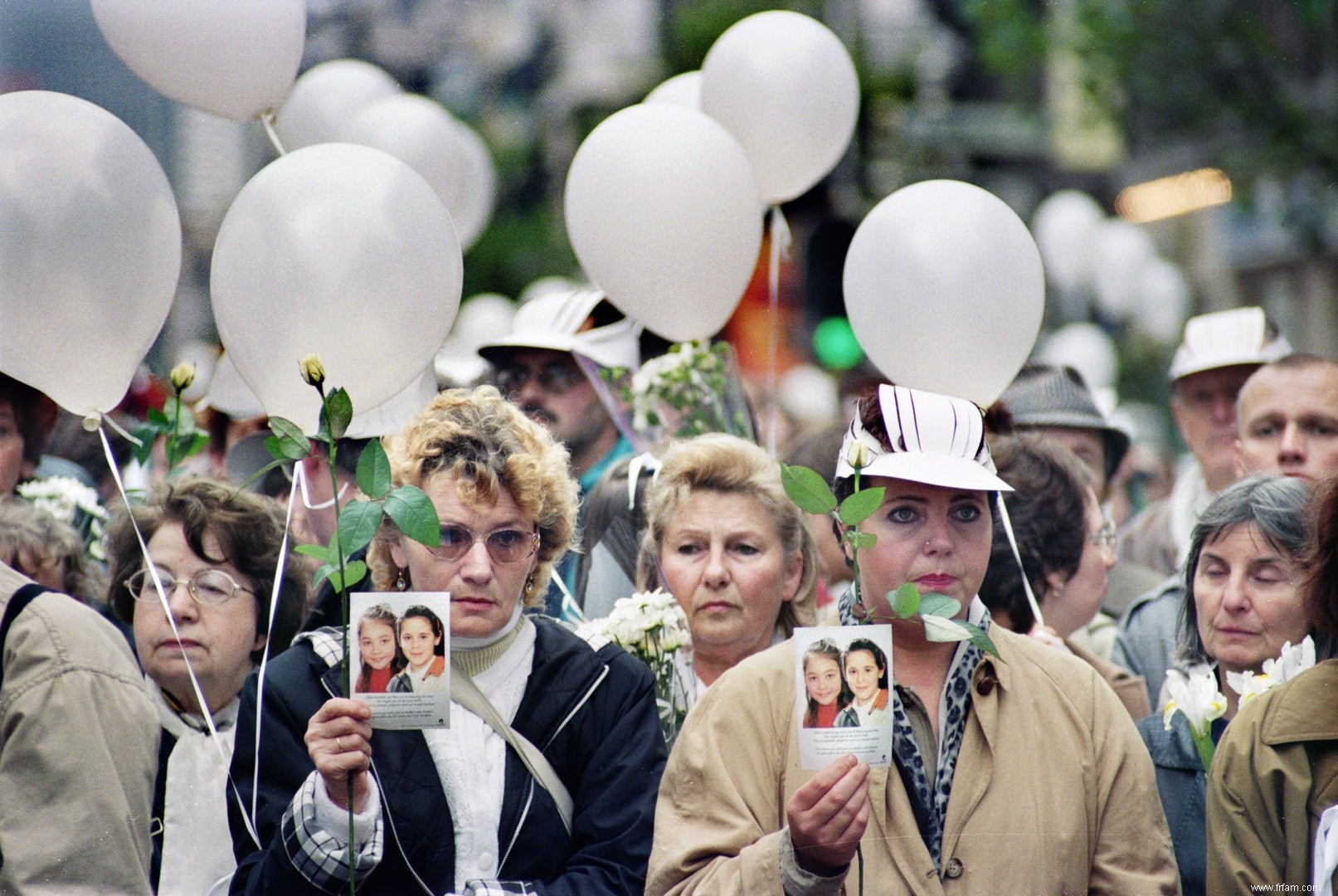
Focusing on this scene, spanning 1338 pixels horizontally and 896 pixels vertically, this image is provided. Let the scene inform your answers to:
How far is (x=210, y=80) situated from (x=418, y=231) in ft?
3.60

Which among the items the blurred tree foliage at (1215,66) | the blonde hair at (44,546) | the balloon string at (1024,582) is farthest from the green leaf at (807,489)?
the blurred tree foliage at (1215,66)

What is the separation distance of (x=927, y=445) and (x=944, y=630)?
43 centimetres

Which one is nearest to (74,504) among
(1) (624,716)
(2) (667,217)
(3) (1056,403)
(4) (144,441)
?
(4) (144,441)

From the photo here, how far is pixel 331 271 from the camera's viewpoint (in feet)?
11.3

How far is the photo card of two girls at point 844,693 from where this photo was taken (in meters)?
2.85

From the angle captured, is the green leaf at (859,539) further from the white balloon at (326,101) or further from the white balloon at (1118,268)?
the white balloon at (1118,268)

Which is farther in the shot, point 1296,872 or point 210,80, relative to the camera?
point 210,80

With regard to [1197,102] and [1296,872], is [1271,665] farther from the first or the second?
[1197,102]

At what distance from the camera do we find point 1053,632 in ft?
13.6

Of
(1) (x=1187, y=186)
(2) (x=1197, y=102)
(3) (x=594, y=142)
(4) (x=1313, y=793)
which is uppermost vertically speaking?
(1) (x=1187, y=186)

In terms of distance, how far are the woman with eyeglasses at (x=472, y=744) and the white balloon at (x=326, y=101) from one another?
11.5 ft

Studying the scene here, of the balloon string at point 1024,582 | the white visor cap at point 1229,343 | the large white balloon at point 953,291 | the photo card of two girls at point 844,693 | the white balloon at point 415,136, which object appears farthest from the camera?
the white balloon at point 415,136

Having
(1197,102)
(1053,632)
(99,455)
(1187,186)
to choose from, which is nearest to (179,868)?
(1053,632)

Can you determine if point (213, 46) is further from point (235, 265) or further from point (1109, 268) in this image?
point (1109, 268)
